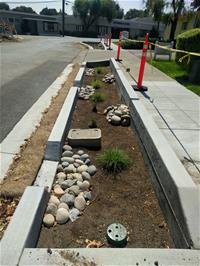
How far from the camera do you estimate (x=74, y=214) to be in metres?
2.94

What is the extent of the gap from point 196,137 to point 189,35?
5666 millimetres

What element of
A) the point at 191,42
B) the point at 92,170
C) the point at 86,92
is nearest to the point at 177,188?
the point at 92,170

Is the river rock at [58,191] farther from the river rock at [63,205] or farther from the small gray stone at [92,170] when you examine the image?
the small gray stone at [92,170]

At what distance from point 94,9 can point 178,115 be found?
6413 cm

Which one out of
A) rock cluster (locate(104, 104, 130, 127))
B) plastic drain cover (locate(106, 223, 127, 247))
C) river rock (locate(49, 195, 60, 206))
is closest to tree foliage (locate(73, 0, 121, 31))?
rock cluster (locate(104, 104, 130, 127))

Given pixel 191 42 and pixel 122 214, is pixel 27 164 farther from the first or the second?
pixel 191 42

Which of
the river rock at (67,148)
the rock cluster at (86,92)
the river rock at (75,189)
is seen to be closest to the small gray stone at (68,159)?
the river rock at (67,148)

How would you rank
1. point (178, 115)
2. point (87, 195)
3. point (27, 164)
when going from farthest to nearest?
point (178, 115) → point (27, 164) → point (87, 195)

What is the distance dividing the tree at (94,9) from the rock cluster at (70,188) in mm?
66001

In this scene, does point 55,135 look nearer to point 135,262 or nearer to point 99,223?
point 99,223

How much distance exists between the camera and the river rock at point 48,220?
2758 millimetres

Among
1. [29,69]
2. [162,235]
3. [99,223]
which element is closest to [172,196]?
[162,235]

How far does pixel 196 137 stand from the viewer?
474 centimetres

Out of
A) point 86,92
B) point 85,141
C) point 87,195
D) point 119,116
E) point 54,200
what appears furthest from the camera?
point 86,92
